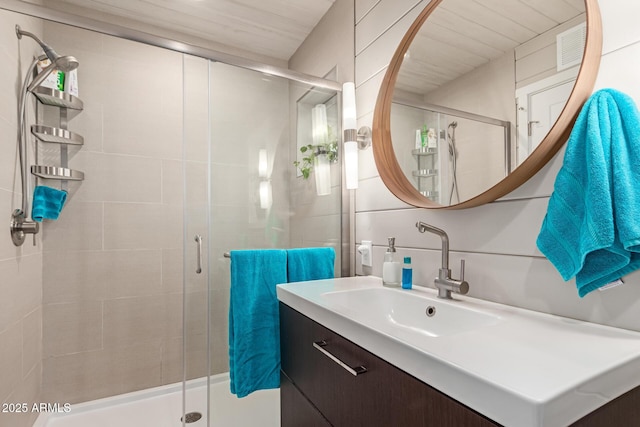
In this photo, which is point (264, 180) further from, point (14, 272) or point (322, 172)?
point (14, 272)

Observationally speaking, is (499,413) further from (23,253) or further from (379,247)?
(23,253)

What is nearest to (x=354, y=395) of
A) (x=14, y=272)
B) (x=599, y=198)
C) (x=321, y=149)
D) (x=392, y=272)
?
(x=392, y=272)

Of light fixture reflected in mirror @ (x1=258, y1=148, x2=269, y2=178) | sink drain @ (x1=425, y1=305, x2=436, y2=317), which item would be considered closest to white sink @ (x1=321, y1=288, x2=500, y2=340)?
sink drain @ (x1=425, y1=305, x2=436, y2=317)

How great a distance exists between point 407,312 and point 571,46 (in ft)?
2.91

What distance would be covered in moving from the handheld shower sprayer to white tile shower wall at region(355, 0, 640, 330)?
1.42 meters

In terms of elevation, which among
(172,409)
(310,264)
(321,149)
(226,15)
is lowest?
(172,409)

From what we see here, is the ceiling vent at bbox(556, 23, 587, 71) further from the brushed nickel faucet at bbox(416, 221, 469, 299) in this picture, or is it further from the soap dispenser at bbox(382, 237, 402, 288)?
the soap dispenser at bbox(382, 237, 402, 288)

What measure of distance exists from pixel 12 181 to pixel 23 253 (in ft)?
1.14

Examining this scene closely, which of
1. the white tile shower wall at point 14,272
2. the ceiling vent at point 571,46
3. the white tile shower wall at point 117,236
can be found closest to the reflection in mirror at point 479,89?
the ceiling vent at point 571,46

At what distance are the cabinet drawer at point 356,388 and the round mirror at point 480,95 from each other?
2.00ft

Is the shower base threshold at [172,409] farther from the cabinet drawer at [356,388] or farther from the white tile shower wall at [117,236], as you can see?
the cabinet drawer at [356,388]

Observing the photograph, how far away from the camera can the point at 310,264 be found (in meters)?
1.48

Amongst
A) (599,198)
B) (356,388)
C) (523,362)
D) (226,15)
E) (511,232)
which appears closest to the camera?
(523,362)

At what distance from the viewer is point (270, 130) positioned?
1.52 meters
